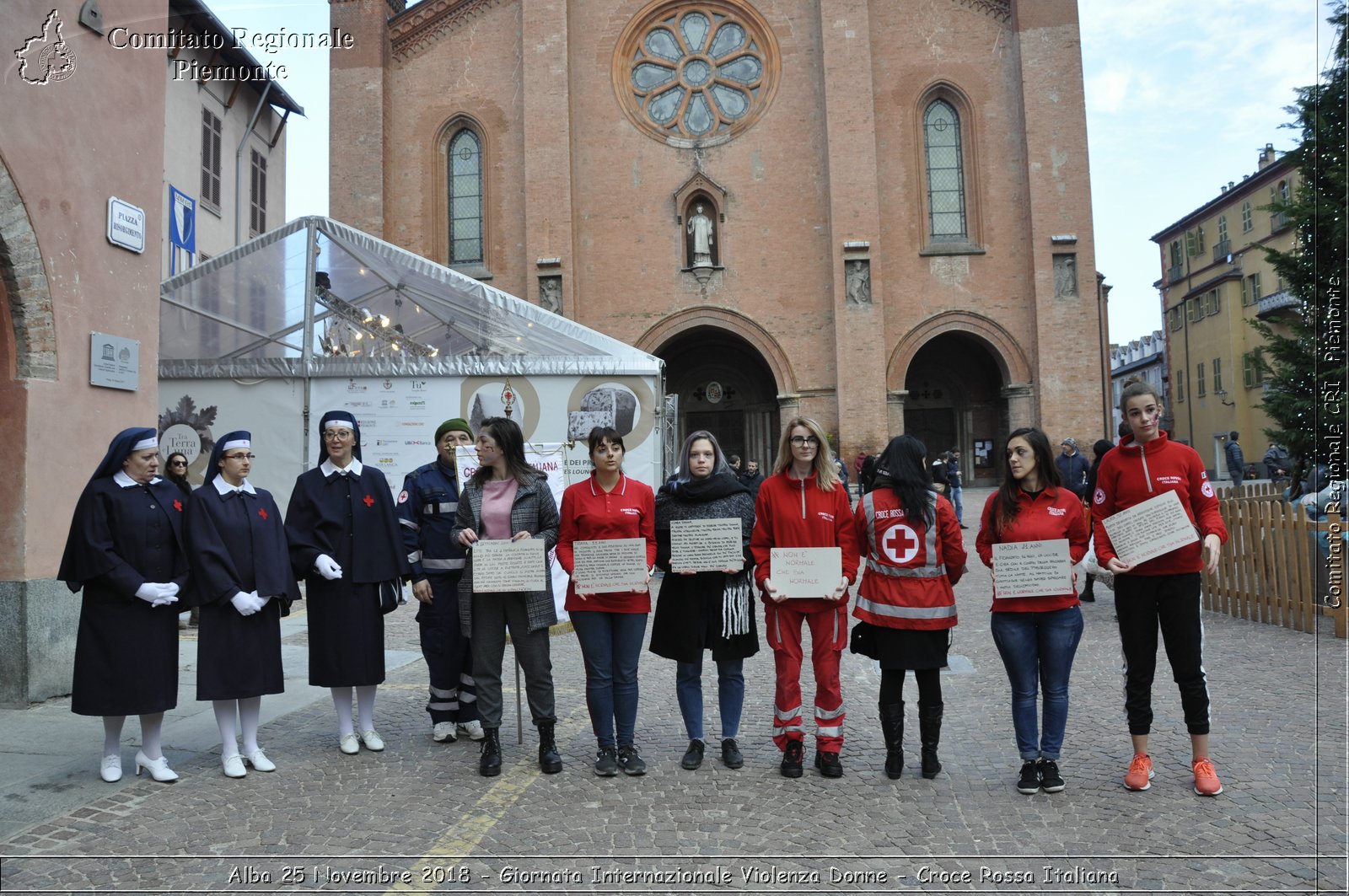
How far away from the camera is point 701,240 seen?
24375 mm

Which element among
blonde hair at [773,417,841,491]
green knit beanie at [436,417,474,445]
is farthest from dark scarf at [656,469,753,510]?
green knit beanie at [436,417,474,445]

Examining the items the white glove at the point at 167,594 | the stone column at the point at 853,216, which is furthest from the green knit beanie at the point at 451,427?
the stone column at the point at 853,216

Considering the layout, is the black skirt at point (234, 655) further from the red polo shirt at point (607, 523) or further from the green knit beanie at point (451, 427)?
the red polo shirt at point (607, 523)

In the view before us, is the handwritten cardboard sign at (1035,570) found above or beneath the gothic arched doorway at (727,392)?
beneath

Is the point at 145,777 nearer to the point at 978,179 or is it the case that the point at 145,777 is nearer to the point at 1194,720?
the point at 1194,720

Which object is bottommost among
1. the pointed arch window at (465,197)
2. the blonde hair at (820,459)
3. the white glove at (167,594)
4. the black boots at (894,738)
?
the black boots at (894,738)

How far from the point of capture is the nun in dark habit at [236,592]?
17.0ft

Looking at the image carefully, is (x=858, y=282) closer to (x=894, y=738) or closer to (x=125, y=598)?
(x=894, y=738)

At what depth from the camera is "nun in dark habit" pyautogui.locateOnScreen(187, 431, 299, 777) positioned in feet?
17.0

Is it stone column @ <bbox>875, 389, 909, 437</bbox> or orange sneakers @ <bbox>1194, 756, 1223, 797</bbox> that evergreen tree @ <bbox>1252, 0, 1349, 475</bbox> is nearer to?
orange sneakers @ <bbox>1194, 756, 1223, 797</bbox>

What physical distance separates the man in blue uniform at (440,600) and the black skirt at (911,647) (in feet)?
8.31

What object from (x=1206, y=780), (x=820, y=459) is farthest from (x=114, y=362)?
(x=1206, y=780)

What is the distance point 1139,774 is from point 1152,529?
1.20 m

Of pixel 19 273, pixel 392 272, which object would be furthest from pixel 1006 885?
pixel 392 272
